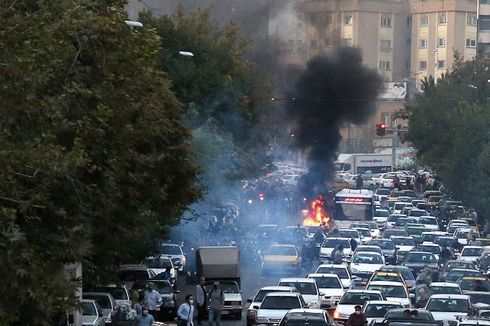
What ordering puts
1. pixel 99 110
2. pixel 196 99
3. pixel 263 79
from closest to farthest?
1. pixel 99 110
2. pixel 196 99
3. pixel 263 79

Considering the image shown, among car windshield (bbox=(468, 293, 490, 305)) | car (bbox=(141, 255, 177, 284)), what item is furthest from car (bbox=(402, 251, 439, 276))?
car windshield (bbox=(468, 293, 490, 305))

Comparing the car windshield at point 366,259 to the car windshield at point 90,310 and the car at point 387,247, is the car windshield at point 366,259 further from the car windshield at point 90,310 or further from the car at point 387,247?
the car windshield at point 90,310

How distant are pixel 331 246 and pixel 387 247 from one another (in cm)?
203

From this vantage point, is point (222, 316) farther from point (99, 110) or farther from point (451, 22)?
point (451, 22)

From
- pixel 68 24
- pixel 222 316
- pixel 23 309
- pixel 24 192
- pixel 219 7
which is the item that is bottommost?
pixel 222 316

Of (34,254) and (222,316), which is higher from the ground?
(34,254)

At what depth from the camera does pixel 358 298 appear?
38469 mm

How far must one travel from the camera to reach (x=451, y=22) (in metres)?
178

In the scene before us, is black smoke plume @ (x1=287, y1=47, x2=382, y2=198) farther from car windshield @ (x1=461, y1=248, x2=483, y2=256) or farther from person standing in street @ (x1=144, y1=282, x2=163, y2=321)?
person standing in street @ (x1=144, y1=282, x2=163, y2=321)

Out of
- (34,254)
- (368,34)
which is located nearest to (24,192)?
(34,254)

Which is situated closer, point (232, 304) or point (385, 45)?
point (232, 304)

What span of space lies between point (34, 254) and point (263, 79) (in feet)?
217

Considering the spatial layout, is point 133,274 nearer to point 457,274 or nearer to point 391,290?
point 391,290

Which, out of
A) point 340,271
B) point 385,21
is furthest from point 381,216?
point 385,21
